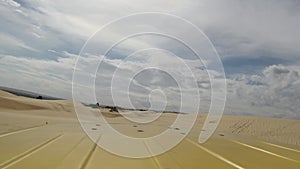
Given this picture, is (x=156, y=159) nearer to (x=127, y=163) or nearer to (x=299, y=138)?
(x=127, y=163)

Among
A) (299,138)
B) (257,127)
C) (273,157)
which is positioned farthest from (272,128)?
(273,157)

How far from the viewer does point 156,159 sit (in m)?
4.39

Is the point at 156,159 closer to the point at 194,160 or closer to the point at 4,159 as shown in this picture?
the point at 194,160

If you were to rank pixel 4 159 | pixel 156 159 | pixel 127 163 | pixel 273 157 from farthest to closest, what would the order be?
pixel 273 157
pixel 156 159
pixel 127 163
pixel 4 159

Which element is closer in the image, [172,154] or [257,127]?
[172,154]

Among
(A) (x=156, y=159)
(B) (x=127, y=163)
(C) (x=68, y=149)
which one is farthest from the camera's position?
(C) (x=68, y=149)

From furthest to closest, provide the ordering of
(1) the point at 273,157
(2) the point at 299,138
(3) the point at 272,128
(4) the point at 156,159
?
1. (3) the point at 272,128
2. (2) the point at 299,138
3. (1) the point at 273,157
4. (4) the point at 156,159

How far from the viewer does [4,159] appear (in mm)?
3809

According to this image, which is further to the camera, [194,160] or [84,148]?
[84,148]

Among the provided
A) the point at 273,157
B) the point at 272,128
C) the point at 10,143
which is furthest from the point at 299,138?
the point at 10,143

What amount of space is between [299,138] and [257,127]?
191 inches

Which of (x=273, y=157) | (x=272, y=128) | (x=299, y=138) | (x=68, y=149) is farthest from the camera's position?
(x=272, y=128)

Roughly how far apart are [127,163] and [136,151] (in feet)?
3.00

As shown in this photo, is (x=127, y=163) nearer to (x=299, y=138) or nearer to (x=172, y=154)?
(x=172, y=154)
